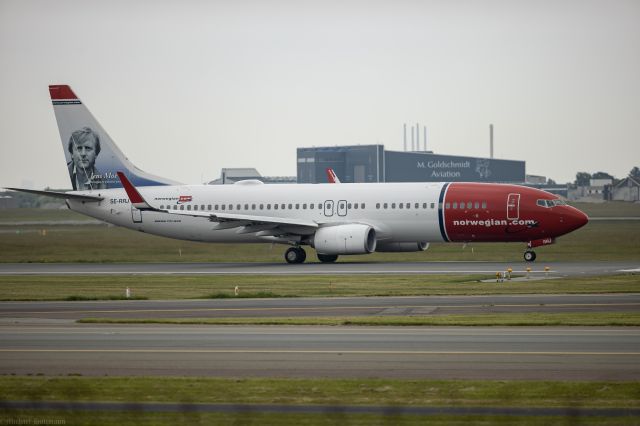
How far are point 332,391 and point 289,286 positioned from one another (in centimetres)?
Result: 2154

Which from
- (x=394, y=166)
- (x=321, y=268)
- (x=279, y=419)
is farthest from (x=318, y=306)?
(x=394, y=166)

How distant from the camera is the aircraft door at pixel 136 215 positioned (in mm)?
56625

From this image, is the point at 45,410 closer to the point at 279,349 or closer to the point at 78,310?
the point at 279,349

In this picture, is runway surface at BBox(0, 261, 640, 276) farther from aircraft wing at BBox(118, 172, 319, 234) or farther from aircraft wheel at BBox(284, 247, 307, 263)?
aircraft wing at BBox(118, 172, 319, 234)

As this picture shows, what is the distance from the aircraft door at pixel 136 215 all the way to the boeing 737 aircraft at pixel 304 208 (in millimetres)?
57

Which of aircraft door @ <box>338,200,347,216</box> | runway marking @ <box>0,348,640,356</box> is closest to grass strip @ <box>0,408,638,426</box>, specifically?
runway marking @ <box>0,348,640,356</box>

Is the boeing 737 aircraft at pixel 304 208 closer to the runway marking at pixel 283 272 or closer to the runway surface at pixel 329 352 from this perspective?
the runway marking at pixel 283 272

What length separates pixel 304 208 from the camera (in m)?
53.8

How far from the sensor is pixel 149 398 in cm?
1563

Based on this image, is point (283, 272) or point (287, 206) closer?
point (283, 272)

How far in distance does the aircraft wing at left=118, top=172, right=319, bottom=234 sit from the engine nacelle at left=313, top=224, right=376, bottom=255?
1147mm

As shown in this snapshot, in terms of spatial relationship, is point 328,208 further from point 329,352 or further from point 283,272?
point 329,352

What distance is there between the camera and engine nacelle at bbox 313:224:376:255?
164ft

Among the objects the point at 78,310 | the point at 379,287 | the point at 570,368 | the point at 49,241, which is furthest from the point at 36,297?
the point at 49,241
